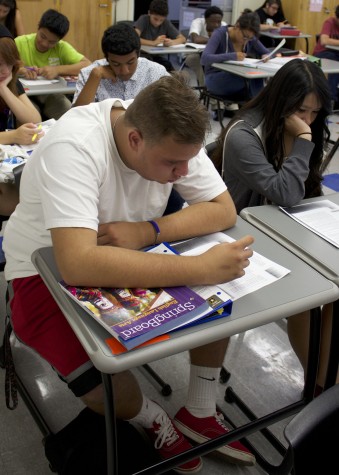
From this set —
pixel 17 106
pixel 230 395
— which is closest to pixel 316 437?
pixel 230 395

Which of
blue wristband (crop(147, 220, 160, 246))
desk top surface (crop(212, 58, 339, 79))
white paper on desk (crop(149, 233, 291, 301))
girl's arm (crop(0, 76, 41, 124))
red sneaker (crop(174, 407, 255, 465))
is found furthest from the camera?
desk top surface (crop(212, 58, 339, 79))

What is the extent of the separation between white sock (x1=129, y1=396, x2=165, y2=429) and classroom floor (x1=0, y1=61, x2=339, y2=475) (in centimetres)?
27

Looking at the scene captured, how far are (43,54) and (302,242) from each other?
303cm

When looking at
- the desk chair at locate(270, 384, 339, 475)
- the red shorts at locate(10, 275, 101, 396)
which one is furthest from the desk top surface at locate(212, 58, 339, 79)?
the desk chair at locate(270, 384, 339, 475)

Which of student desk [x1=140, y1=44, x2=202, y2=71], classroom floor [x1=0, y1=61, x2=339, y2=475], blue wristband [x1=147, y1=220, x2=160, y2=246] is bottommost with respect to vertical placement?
classroom floor [x1=0, y1=61, x2=339, y2=475]

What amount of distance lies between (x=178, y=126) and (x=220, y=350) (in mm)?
737

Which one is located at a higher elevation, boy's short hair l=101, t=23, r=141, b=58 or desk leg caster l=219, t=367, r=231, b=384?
boy's short hair l=101, t=23, r=141, b=58

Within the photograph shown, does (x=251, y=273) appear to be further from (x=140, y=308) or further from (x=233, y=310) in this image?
(x=140, y=308)

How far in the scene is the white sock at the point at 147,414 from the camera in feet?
4.73

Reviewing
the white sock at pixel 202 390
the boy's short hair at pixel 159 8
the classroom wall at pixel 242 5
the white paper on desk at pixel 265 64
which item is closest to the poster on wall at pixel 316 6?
the classroom wall at pixel 242 5

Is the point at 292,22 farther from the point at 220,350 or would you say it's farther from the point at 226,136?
the point at 220,350

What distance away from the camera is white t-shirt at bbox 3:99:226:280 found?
1166 mm

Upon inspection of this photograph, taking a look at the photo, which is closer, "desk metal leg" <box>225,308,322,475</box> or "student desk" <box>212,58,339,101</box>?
"desk metal leg" <box>225,308,322,475</box>

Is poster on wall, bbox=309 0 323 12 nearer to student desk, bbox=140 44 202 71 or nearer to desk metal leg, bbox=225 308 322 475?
student desk, bbox=140 44 202 71
